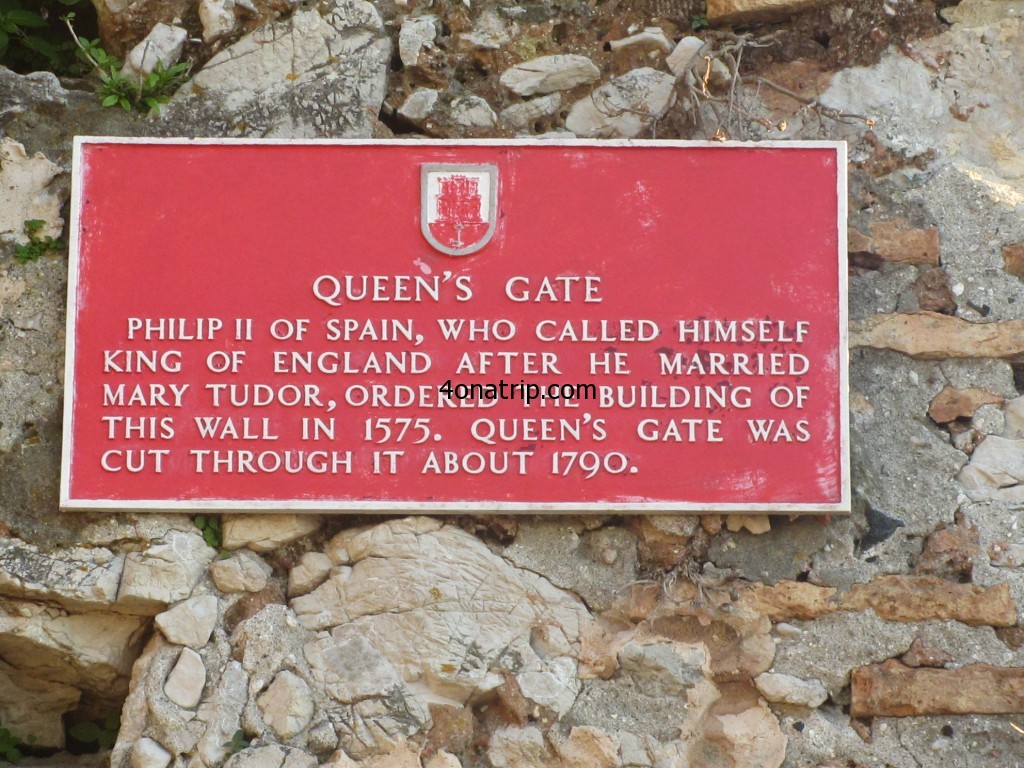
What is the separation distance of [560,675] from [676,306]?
134 cm

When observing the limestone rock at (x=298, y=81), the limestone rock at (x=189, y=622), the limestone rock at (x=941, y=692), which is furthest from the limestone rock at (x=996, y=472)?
the limestone rock at (x=189, y=622)

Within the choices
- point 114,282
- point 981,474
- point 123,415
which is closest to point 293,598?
point 123,415

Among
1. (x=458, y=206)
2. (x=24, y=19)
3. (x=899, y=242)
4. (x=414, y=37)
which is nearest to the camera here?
(x=458, y=206)

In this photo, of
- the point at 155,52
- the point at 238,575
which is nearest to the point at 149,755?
the point at 238,575

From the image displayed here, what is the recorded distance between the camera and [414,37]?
4625 mm

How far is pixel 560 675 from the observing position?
13.5 feet

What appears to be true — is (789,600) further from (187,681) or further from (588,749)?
(187,681)

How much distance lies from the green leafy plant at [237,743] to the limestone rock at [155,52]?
2439 mm

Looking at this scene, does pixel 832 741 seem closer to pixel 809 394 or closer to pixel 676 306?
pixel 809 394

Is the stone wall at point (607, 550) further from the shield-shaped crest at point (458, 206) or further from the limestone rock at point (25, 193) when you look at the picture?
the shield-shaped crest at point (458, 206)

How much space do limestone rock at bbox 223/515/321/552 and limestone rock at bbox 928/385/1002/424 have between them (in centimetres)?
225

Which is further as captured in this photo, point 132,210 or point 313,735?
point 132,210

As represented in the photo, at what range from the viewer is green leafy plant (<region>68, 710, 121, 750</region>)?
15.3 ft

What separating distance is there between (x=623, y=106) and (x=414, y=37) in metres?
0.85
